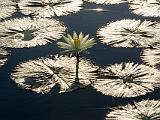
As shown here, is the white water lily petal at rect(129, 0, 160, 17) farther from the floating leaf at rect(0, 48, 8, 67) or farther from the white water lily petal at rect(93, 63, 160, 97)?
the floating leaf at rect(0, 48, 8, 67)

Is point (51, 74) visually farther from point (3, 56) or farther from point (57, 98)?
point (3, 56)

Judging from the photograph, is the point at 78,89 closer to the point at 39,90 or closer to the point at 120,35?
the point at 39,90

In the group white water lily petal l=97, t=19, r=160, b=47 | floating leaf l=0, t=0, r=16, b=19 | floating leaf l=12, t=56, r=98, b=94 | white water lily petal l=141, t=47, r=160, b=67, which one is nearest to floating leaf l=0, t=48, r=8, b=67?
floating leaf l=12, t=56, r=98, b=94

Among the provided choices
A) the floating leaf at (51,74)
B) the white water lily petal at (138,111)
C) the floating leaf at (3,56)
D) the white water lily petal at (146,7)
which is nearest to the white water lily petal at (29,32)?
the floating leaf at (3,56)

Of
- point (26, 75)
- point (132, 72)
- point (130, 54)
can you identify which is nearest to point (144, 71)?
point (132, 72)

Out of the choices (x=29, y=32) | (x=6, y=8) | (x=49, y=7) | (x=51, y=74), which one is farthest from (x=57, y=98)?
(x=6, y=8)

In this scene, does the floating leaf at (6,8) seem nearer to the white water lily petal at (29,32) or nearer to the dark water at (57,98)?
the white water lily petal at (29,32)
